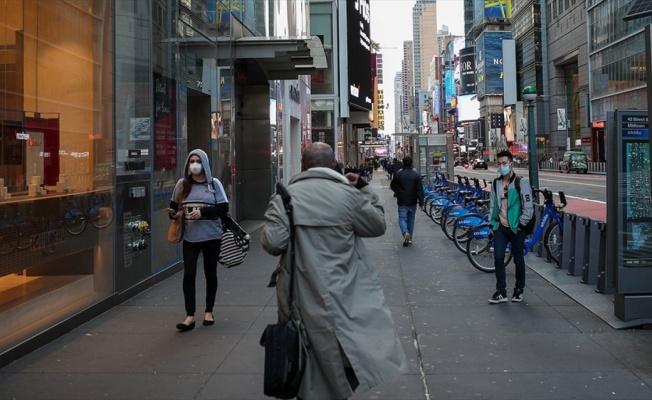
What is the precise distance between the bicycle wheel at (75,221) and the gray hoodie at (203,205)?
143 cm

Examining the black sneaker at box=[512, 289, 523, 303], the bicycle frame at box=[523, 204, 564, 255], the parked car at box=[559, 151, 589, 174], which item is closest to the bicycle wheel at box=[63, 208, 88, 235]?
the black sneaker at box=[512, 289, 523, 303]

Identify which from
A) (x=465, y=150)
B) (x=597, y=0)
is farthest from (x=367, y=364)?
(x=465, y=150)

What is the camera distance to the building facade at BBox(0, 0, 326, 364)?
666 centimetres

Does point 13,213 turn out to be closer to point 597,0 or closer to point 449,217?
point 449,217

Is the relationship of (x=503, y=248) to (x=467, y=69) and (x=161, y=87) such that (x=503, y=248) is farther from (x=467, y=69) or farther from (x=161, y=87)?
(x=467, y=69)

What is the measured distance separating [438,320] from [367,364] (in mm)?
4115

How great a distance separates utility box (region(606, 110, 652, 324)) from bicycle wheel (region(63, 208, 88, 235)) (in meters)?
5.86

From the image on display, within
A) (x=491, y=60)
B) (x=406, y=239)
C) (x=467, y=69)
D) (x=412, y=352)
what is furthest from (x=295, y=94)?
(x=467, y=69)

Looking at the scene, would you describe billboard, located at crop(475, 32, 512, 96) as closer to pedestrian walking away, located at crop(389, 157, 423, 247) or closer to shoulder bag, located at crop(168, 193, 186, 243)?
pedestrian walking away, located at crop(389, 157, 423, 247)

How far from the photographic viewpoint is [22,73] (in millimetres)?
7258

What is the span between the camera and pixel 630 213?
7164mm

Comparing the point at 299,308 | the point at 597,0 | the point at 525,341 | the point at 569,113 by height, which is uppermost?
the point at 597,0

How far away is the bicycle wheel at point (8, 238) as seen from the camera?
6.18 m

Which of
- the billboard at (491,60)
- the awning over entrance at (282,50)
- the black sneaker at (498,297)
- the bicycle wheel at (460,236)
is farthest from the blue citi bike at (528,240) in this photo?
the billboard at (491,60)
